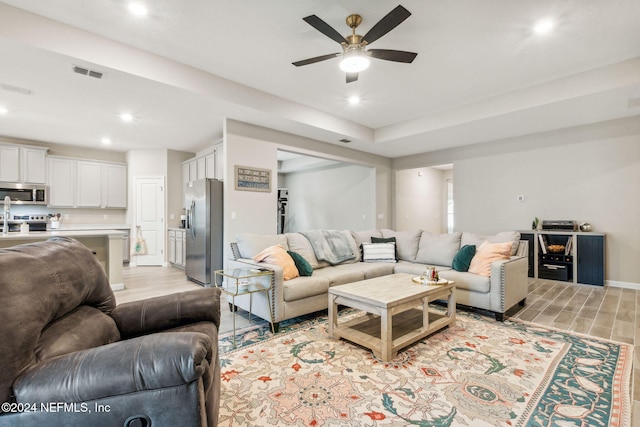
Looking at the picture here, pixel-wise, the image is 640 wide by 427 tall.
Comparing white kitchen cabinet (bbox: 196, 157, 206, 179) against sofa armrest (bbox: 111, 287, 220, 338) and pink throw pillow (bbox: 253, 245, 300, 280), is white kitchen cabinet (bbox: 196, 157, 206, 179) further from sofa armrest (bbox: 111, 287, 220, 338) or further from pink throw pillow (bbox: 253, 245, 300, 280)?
sofa armrest (bbox: 111, 287, 220, 338)

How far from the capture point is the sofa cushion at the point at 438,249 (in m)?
4.01

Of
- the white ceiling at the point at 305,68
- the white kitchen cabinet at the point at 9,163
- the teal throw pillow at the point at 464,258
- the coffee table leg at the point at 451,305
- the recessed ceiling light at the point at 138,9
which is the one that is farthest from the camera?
the white kitchen cabinet at the point at 9,163

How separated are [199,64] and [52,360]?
3360 mm

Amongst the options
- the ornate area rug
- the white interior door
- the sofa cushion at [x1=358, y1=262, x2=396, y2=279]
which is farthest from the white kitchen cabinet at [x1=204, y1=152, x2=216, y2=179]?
the ornate area rug

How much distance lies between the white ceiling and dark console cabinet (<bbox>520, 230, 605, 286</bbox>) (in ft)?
5.93

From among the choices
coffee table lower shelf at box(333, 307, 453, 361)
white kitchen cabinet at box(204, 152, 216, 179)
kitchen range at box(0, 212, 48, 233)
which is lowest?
coffee table lower shelf at box(333, 307, 453, 361)

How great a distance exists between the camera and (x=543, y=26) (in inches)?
109

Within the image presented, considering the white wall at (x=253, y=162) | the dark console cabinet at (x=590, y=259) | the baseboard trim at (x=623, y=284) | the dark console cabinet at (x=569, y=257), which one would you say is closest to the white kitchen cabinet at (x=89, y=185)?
the white wall at (x=253, y=162)

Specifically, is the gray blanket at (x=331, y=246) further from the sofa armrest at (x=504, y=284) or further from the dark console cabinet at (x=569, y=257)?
the dark console cabinet at (x=569, y=257)

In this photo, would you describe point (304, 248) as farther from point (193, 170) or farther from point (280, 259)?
point (193, 170)

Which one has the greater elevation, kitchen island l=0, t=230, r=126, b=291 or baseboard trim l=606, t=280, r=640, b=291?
kitchen island l=0, t=230, r=126, b=291

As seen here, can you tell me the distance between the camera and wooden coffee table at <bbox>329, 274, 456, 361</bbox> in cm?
233

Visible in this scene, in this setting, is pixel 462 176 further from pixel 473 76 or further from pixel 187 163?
pixel 187 163

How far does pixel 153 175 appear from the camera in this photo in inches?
274
